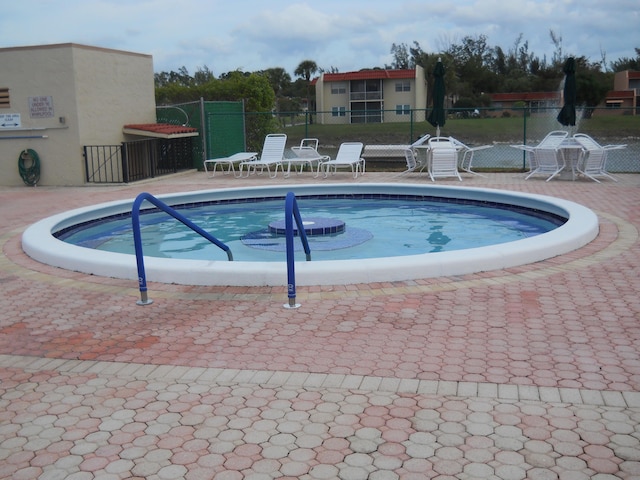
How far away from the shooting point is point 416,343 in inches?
176

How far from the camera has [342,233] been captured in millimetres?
9500

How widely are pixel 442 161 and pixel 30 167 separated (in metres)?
9.81

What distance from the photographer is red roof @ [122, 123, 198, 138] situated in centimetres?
1630


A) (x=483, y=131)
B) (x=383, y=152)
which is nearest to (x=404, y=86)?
(x=483, y=131)

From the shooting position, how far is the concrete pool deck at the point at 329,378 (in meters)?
3.03

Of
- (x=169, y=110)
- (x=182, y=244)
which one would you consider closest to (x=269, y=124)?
(x=169, y=110)

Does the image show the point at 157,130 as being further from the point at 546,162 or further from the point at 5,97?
the point at 546,162

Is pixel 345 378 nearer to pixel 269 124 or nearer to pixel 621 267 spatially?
pixel 621 267

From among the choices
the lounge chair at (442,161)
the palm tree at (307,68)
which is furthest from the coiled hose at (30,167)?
the palm tree at (307,68)

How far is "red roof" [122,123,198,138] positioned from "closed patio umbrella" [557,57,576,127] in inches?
372

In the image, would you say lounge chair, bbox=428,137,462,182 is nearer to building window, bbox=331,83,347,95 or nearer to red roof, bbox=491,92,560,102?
red roof, bbox=491,92,560,102

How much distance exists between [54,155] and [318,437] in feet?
46.6

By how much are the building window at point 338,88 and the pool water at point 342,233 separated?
49288 millimetres

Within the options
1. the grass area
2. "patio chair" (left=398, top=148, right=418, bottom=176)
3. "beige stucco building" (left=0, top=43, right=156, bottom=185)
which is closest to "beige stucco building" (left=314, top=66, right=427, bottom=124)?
the grass area
